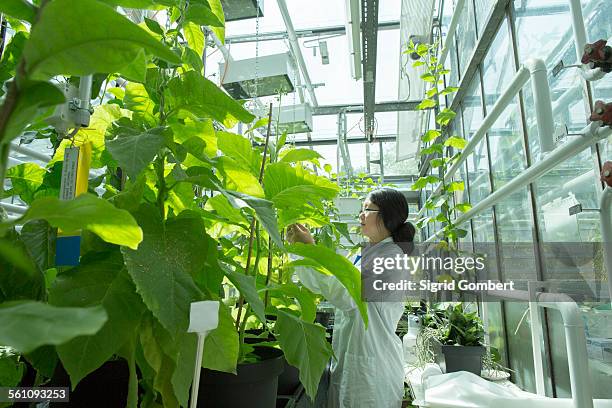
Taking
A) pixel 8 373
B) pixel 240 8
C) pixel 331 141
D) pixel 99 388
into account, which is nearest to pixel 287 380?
pixel 99 388

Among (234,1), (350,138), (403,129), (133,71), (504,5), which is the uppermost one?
(350,138)

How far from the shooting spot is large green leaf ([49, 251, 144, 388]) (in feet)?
1.26

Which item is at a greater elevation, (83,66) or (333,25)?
(333,25)

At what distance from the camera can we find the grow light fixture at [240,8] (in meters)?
1.66

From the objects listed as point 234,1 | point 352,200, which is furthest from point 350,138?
point 234,1

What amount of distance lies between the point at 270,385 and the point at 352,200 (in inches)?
88.0

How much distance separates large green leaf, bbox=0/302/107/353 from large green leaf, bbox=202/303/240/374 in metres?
0.32

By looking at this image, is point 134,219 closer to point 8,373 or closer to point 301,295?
point 8,373

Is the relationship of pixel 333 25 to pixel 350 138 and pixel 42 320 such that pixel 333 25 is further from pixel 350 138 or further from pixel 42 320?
pixel 42 320

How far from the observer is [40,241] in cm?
47

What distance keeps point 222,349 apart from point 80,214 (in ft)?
0.93

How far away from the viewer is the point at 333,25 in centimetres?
445

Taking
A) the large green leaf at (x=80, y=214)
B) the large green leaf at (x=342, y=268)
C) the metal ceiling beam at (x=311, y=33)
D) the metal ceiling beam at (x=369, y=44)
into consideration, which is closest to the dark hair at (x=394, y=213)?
the metal ceiling beam at (x=369, y=44)

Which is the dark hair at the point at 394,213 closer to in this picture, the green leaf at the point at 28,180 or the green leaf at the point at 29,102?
the green leaf at the point at 28,180
